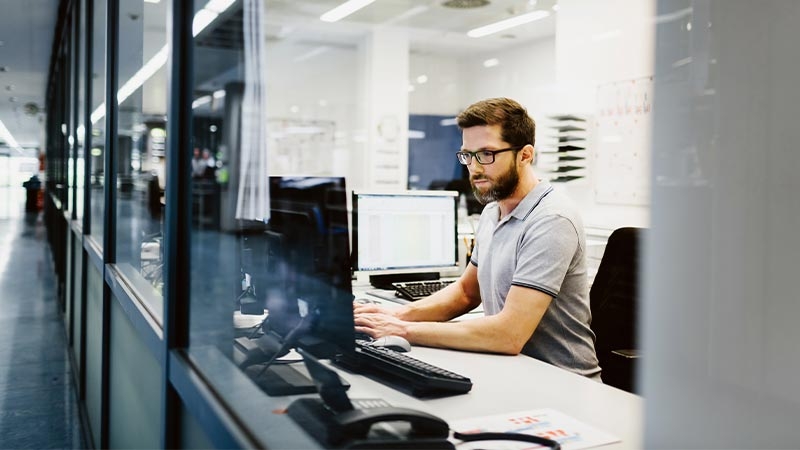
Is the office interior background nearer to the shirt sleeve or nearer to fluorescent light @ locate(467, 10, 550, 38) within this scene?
the shirt sleeve

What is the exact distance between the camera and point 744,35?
0.39 metres

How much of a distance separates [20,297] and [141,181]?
5002mm

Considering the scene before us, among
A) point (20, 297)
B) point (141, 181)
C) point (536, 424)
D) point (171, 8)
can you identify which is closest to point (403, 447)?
point (536, 424)

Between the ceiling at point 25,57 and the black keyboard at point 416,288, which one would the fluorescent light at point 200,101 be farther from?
the ceiling at point 25,57

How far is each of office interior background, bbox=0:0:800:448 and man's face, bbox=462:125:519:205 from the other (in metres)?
0.51

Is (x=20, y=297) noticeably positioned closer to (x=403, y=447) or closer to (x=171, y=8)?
(x=171, y=8)

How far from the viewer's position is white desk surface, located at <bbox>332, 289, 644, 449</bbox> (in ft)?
4.38

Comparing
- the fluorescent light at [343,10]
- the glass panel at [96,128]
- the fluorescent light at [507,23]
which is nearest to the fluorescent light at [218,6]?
the glass panel at [96,128]

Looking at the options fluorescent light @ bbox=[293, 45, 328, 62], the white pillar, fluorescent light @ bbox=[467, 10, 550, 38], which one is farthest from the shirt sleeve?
fluorescent light @ bbox=[293, 45, 328, 62]

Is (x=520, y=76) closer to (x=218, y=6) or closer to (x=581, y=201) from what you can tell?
(x=581, y=201)

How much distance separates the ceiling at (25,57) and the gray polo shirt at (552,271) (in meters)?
6.23

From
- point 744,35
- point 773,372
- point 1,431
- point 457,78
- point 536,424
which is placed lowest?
point 1,431

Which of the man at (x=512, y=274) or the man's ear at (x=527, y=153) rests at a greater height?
the man's ear at (x=527, y=153)

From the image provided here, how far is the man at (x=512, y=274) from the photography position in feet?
6.26
